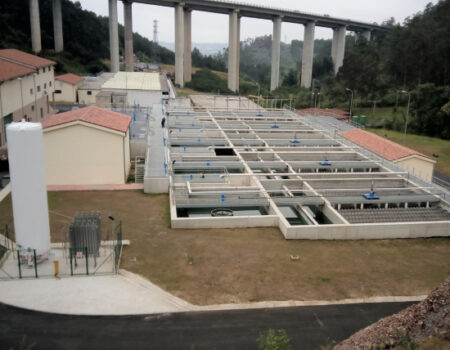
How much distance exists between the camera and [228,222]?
2075 cm

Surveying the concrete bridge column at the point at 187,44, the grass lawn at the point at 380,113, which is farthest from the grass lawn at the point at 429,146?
the concrete bridge column at the point at 187,44

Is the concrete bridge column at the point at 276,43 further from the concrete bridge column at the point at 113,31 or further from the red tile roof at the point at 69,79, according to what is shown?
the red tile roof at the point at 69,79

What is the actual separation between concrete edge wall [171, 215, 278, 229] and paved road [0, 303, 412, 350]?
6724 millimetres

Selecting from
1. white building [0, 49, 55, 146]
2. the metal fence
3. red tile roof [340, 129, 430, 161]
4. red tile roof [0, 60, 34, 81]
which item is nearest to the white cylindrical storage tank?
the metal fence

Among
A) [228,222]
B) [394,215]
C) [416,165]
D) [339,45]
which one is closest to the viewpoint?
[228,222]

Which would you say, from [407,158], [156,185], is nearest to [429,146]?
[407,158]

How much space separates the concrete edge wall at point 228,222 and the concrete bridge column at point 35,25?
2650 inches

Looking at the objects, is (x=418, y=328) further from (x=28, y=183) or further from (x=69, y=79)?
(x=69, y=79)

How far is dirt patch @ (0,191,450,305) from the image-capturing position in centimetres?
1556

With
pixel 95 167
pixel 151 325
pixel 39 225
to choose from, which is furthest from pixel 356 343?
pixel 95 167

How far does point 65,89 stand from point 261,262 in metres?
46.0

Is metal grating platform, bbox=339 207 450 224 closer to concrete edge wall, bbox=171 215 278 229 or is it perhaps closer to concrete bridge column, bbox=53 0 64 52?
concrete edge wall, bbox=171 215 278 229

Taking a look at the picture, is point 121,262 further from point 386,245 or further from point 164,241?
point 386,245

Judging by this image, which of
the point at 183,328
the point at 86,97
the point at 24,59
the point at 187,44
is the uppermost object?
the point at 187,44
